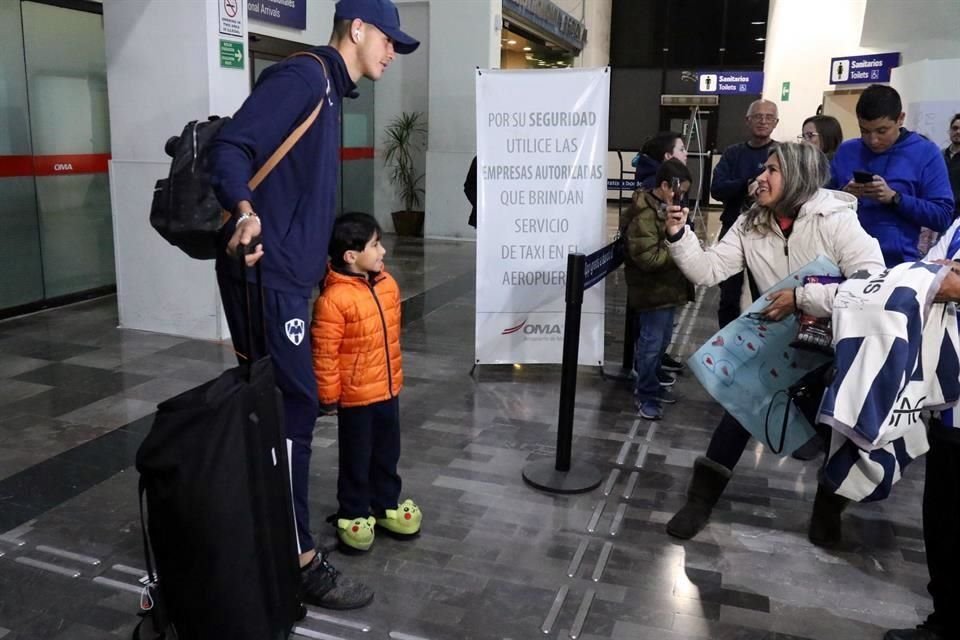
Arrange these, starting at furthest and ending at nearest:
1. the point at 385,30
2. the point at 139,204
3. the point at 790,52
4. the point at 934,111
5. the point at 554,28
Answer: the point at 790,52, the point at 554,28, the point at 934,111, the point at 139,204, the point at 385,30

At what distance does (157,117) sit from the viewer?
210 inches

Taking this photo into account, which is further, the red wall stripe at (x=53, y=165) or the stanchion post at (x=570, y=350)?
the red wall stripe at (x=53, y=165)

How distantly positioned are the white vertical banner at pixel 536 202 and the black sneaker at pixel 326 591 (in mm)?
2407

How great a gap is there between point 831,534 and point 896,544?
252 millimetres

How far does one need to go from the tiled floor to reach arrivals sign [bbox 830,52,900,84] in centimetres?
1051

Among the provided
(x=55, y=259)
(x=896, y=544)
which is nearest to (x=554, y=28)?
(x=55, y=259)

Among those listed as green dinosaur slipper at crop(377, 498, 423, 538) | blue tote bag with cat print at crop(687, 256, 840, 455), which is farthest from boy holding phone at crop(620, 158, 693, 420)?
green dinosaur slipper at crop(377, 498, 423, 538)

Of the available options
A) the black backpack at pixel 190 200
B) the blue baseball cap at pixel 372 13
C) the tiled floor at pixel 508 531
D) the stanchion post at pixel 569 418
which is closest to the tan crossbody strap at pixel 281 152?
the black backpack at pixel 190 200

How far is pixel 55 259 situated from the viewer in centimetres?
636

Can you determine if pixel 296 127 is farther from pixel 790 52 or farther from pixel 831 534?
pixel 790 52

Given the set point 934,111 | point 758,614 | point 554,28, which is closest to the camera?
point 758,614

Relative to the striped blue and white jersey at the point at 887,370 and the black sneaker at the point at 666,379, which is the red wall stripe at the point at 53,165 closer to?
the black sneaker at the point at 666,379

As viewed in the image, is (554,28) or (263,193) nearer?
(263,193)

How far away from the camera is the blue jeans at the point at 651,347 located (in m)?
4.21
